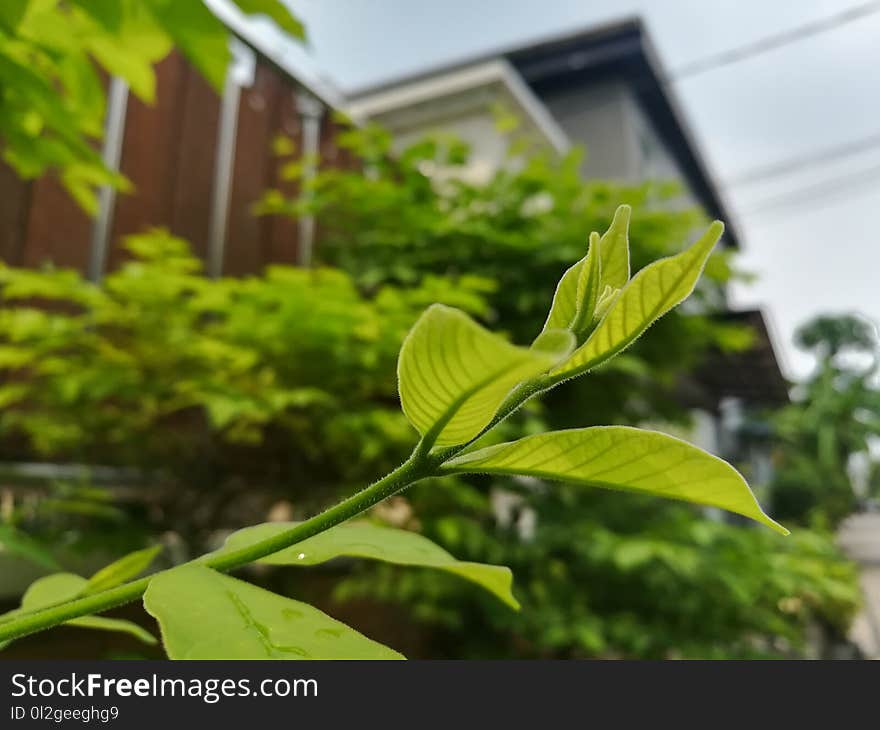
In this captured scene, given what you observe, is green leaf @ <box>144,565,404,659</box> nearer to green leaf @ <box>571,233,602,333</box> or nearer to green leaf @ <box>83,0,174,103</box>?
green leaf @ <box>571,233,602,333</box>

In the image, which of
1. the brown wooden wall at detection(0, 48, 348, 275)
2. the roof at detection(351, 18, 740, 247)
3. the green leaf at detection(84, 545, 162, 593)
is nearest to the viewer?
the green leaf at detection(84, 545, 162, 593)

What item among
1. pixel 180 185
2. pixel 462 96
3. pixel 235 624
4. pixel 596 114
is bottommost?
pixel 235 624

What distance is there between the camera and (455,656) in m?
2.22

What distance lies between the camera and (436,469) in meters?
0.22

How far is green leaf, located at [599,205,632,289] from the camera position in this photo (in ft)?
0.77

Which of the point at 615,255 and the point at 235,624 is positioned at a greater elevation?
the point at 615,255

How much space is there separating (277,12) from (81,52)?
0.69ft

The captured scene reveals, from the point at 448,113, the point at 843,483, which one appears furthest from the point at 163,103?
the point at 843,483

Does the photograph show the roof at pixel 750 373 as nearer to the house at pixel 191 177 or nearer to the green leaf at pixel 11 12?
the house at pixel 191 177

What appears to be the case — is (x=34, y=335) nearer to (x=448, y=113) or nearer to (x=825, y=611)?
(x=448, y=113)

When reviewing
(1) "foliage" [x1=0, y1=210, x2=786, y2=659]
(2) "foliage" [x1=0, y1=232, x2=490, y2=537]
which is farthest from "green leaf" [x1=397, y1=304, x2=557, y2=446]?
(2) "foliage" [x1=0, y1=232, x2=490, y2=537]

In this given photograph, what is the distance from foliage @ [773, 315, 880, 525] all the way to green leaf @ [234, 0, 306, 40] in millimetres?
4472

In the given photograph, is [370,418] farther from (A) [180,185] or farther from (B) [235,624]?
(B) [235,624]

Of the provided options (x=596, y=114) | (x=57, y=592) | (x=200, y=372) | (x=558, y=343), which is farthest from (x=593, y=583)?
(x=596, y=114)
